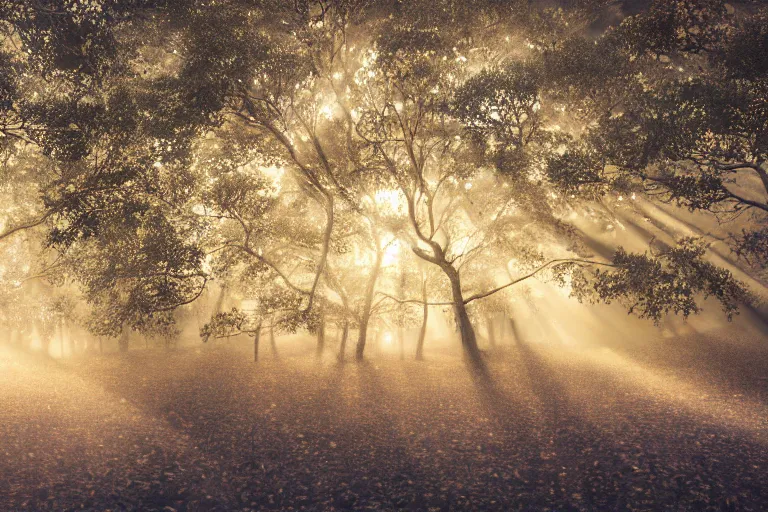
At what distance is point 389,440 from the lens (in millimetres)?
12594

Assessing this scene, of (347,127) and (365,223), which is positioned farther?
(365,223)

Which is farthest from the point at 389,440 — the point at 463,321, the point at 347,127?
the point at 347,127

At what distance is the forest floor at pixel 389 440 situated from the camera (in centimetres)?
914

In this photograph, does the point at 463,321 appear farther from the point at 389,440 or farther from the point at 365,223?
the point at 389,440

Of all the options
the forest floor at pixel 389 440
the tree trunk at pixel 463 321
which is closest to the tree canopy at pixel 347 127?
the tree trunk at pixel 463 321

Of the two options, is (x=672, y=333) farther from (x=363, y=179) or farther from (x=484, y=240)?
(x=363, y=179)

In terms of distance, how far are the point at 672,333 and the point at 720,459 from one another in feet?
78.9

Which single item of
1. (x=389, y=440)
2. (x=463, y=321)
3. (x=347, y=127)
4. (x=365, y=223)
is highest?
(x=347, y=127)

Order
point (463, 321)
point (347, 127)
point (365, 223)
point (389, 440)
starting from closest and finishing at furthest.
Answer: point (389, 440) → point (347, 127) → point (463, 321) → point (365, 223)

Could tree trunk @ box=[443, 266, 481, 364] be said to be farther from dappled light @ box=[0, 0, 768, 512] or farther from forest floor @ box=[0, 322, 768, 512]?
forest floor @ box=[0, 322, 768, 512]

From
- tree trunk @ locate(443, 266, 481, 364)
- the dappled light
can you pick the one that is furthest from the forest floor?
tree trunk @ locate(443, 266, 481, 364)

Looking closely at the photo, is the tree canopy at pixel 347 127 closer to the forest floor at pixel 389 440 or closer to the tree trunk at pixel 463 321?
the tree trunk at pixel 463 321

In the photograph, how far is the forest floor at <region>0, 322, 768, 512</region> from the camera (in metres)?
9.14

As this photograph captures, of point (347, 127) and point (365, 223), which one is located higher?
point (347, 127)
